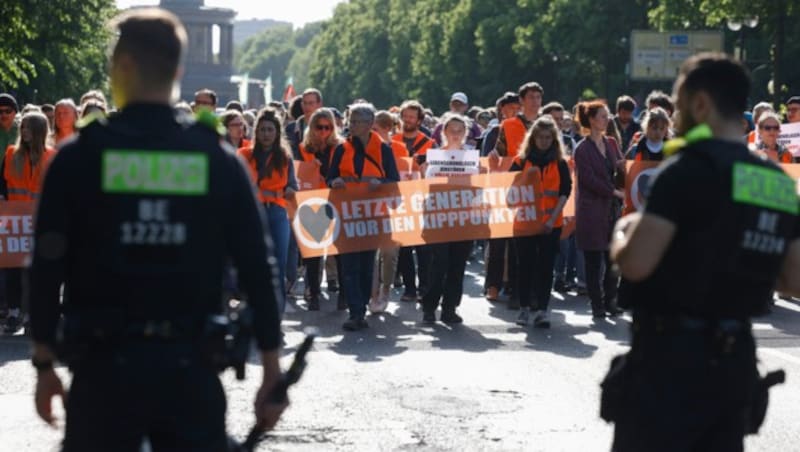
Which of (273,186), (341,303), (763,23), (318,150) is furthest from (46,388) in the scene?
(763,23)

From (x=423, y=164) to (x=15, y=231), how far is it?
448cm

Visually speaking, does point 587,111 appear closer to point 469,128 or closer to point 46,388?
point 469,128

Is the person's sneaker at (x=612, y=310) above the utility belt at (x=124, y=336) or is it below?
below

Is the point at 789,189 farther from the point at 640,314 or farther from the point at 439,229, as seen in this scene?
the point at 439,229

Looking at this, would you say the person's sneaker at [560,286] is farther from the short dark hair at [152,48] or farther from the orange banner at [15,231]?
the short dark hair at [152,48]

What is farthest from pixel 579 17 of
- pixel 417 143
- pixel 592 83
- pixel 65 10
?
pixel 417 143

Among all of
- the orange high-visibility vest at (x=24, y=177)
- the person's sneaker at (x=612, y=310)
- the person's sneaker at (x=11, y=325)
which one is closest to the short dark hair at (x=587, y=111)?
the person's sneaker at (x=612, y=310)

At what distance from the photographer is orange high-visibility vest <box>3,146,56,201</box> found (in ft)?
43.3

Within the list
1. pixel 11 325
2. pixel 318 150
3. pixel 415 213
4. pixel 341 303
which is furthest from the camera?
pixel 318 150

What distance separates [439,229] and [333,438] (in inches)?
260

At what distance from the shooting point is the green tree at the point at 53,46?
85.3 feet

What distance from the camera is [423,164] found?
1684cm

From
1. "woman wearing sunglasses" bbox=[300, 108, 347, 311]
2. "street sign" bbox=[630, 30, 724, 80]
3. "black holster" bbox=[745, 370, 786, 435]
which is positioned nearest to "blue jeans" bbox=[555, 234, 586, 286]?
"woman wearing sunglasses" bbox=[300, 108, 347, 311]

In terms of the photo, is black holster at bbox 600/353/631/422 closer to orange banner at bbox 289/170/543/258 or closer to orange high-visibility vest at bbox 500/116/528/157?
orange banner at bbox 289/170/543/258
